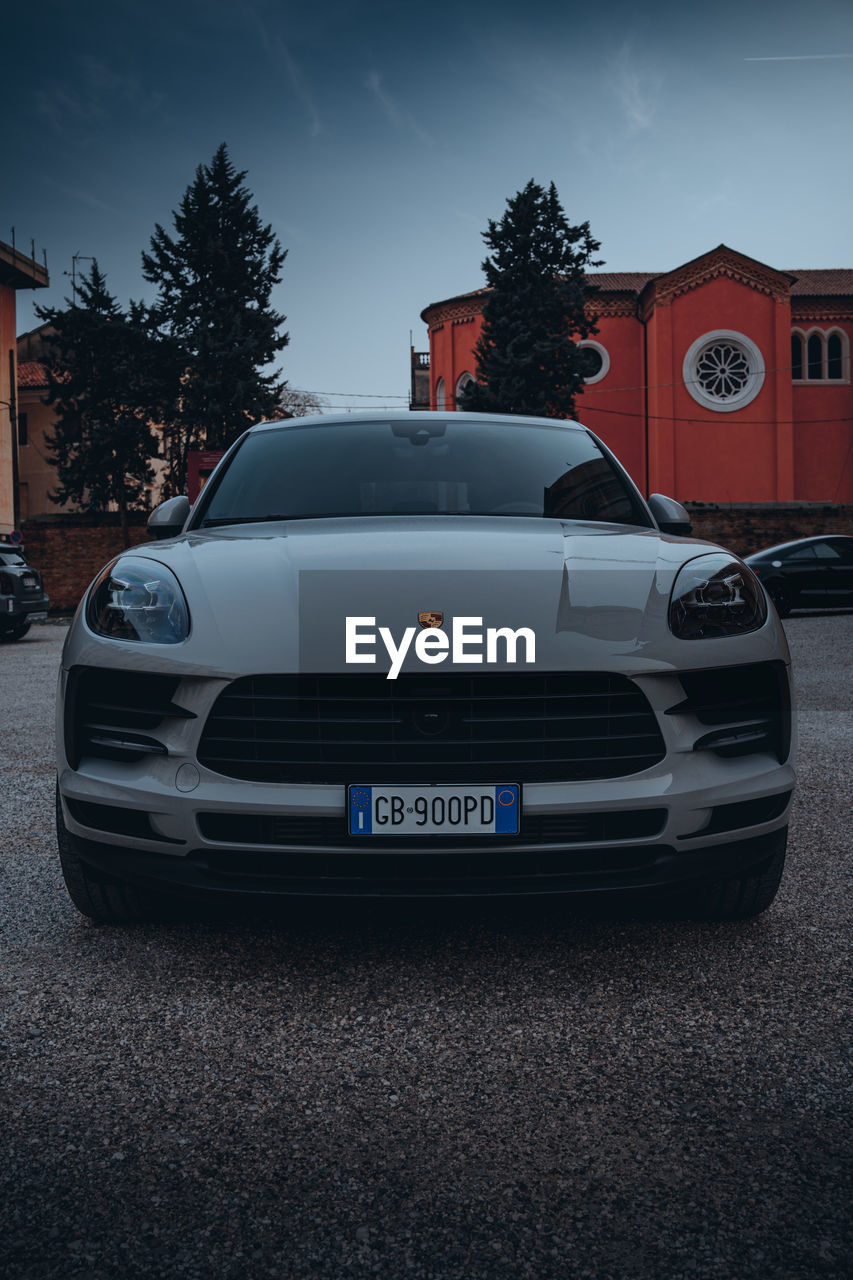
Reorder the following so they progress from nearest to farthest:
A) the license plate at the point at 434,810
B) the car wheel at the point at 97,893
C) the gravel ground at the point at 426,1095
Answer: the gravel ground at the point at 426,1095 → the license plate at the point at 434,810 → the car wheel at the point at 97,893

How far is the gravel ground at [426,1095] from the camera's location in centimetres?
154

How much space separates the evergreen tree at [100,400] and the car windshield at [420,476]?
34.4m

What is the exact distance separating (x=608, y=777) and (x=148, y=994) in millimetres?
1191

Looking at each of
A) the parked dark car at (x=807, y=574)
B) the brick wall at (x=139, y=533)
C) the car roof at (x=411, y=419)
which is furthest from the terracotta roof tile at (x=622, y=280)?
the car roof at (x=411, y=419)

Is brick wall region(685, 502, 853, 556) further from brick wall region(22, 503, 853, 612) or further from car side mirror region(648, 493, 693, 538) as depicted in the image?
car side mirror region(648, 493, 693, 538)

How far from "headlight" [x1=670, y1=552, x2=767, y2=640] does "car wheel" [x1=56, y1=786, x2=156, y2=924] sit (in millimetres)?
1555

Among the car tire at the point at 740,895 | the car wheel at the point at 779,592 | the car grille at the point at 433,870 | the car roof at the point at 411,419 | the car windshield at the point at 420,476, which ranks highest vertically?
the car roof at the point at 411,419

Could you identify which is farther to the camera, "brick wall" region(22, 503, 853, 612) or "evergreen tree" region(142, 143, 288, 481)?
"evergreen tree" region(142, 143, 288, 481)

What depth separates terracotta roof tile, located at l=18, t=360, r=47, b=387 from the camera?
157ft

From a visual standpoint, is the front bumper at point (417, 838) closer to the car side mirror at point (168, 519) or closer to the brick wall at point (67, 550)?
the car side mirror at point (168, 519)

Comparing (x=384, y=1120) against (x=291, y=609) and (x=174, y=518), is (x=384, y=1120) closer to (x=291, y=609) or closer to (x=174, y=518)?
(x=291, y=609)

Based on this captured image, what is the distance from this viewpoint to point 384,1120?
1.92 metres

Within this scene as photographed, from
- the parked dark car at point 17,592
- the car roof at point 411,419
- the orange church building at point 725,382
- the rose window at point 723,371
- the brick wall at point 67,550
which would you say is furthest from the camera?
the rose window at point 723,371

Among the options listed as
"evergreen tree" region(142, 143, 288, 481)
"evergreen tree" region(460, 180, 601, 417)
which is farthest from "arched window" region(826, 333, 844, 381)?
"evergreen tree" region(142, 143, 288, 481)
